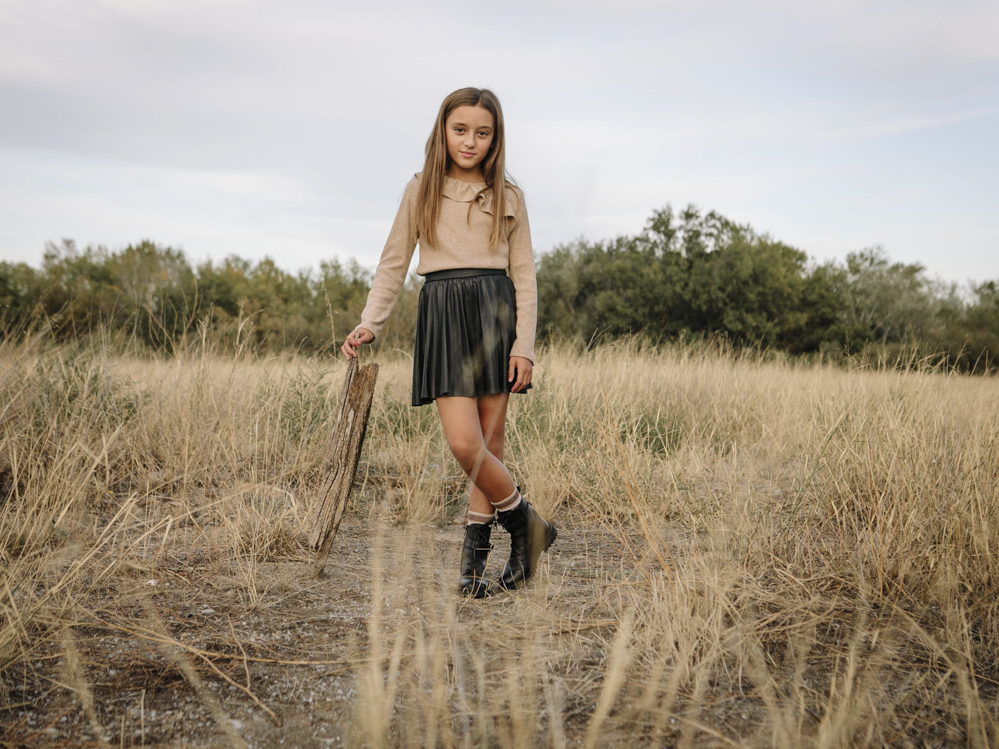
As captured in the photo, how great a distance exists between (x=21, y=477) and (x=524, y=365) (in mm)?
2750

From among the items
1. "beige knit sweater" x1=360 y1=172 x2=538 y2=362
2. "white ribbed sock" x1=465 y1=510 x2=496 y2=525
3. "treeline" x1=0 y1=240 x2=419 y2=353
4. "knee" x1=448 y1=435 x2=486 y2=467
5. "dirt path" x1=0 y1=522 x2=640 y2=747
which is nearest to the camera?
"dirt path" x1=0 y1=522 x2=640 y2=747

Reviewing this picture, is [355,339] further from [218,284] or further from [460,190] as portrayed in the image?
[218,284]

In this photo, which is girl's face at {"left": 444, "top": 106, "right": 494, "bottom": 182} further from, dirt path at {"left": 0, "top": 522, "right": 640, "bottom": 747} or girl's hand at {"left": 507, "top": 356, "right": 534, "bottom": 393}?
dirt path at {"left": 0, "top": 522, "right": 640, "bottom": 747}

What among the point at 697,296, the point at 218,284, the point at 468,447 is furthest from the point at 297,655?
the point at 218,284

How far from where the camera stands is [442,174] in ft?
8.30

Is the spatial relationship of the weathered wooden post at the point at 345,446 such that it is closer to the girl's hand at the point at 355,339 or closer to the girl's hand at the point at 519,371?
the girl's hand at the point at 355,339

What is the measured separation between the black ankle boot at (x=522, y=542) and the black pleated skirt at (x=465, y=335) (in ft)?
1.63

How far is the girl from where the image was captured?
8.14 ft

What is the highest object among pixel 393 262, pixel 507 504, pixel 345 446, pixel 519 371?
pixel 393 262

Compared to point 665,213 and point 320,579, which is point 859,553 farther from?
point 665,213

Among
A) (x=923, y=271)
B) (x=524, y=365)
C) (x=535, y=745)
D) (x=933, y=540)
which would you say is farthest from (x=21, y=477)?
(x=923, y=271)

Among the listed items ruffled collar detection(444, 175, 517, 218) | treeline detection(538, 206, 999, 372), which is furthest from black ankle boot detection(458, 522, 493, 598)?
treeline detection(538, 206, 999, 372)

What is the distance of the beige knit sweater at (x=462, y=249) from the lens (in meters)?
2.52

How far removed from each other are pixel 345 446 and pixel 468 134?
129cm
